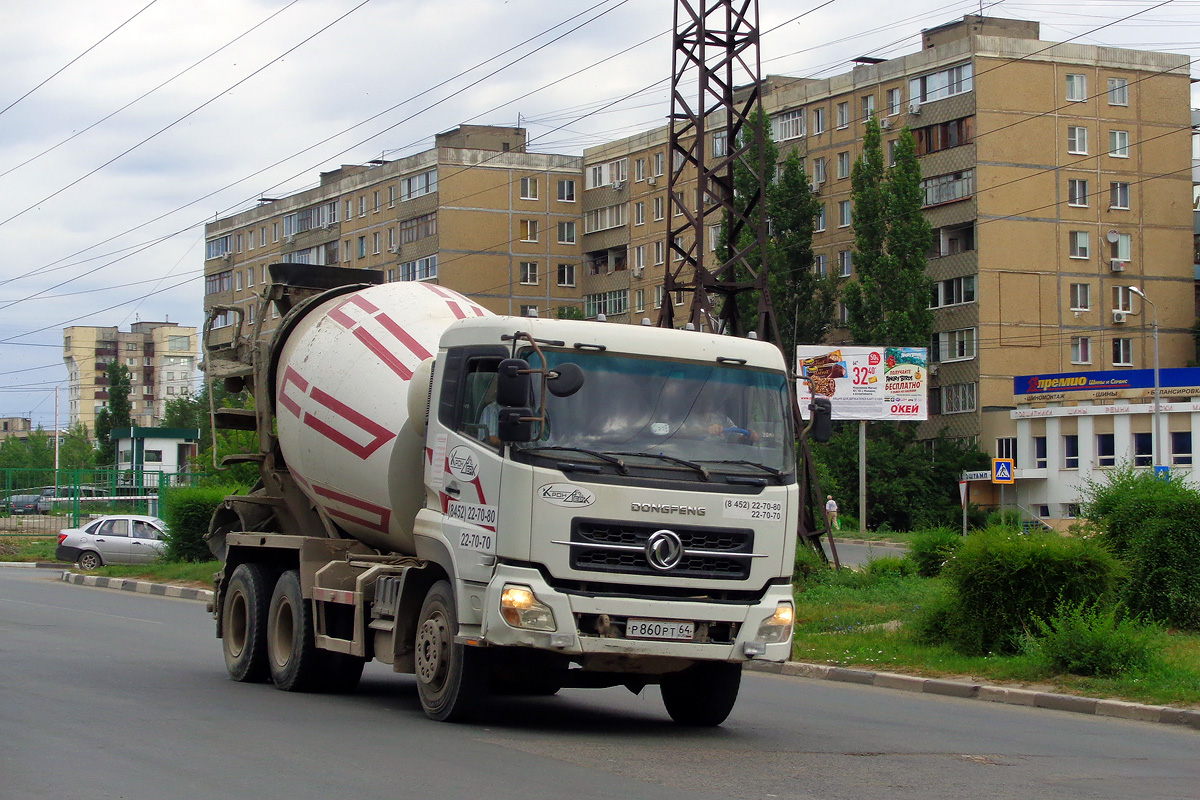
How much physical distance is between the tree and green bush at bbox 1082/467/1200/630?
4670 centimetres

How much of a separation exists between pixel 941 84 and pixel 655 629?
65.7 metres

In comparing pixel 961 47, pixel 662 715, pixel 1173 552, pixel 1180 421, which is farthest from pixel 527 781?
pixel 961 47

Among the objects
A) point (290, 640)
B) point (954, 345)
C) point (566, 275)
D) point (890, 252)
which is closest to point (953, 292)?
point (954, 345)

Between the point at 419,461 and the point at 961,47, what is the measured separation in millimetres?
63441

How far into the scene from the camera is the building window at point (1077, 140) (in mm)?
70938

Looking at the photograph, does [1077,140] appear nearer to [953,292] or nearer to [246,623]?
[953,292]

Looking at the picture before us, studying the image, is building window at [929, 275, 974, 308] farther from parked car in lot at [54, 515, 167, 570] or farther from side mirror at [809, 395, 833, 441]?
side mirror at [809, 395, 833, 441]

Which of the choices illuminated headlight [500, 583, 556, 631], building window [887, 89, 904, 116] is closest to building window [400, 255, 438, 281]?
building window [887, 89, 904, 116]

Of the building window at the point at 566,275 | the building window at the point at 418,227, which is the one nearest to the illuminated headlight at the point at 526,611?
the building window at the point at 418,227

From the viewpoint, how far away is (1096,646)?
50.2 ft

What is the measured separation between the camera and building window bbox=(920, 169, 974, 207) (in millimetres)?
70069

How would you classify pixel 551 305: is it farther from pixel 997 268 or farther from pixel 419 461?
pixel 419 461

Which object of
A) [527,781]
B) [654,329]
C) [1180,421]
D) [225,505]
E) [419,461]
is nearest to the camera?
[527,781]

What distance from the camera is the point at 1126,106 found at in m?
72.1
